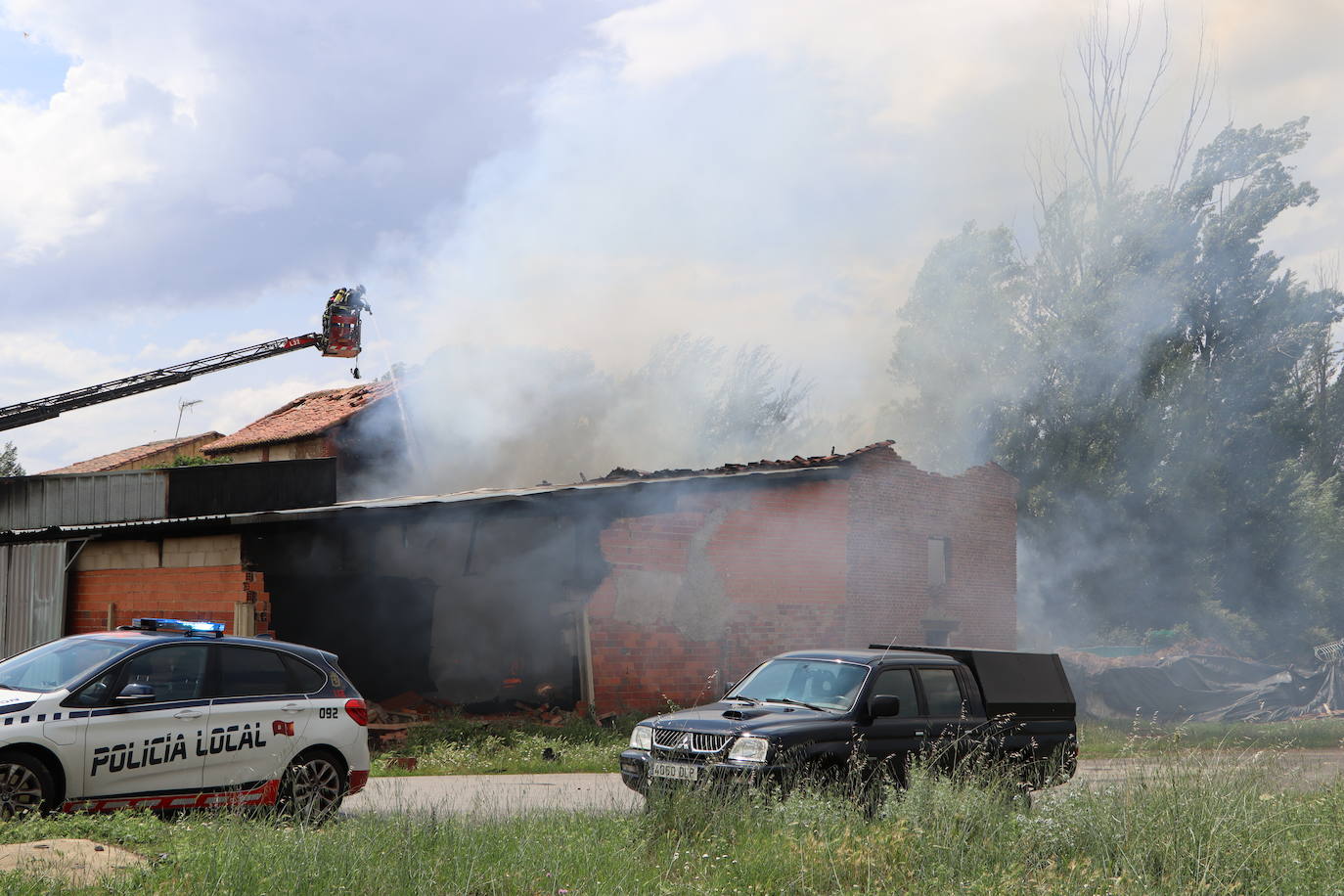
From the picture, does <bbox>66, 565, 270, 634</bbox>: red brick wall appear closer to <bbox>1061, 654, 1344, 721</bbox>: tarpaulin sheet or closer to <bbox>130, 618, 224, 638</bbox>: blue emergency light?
<bbox>130, 618, 224, 638</bbox>: blue emergency light

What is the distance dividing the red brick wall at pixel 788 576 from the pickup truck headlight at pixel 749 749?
7.84 metres

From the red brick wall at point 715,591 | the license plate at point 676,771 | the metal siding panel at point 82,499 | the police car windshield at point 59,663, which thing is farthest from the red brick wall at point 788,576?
the metal siding panel at point 82,499

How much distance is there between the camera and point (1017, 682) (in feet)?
34.2

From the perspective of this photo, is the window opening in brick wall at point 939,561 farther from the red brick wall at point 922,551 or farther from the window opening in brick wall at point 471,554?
the window opening in brick wall at point 471,554

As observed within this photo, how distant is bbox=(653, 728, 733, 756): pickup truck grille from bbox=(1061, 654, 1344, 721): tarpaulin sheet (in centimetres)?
1670

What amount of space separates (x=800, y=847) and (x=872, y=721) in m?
2.67

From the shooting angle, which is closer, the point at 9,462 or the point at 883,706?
the point at 883,706

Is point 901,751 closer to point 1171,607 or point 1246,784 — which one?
point 1246,784

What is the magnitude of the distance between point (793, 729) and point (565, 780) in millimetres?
4852

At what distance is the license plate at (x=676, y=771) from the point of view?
8422 millimetres

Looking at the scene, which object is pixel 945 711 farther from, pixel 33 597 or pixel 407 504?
pixel 33 597

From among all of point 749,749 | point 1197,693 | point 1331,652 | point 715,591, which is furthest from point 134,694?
point 1331,652

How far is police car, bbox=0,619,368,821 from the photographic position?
7473mm

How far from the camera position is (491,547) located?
1712cm
